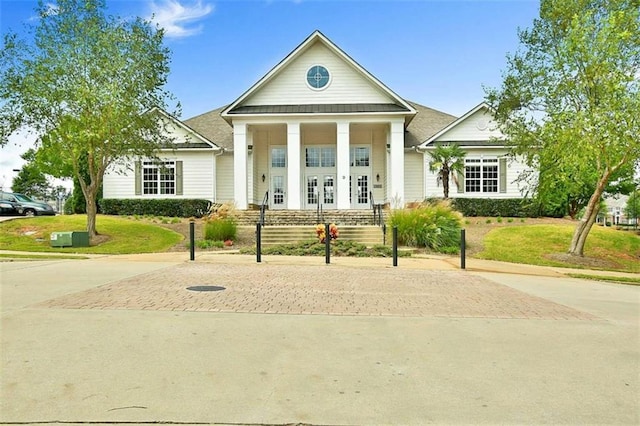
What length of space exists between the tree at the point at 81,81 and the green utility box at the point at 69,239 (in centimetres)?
264

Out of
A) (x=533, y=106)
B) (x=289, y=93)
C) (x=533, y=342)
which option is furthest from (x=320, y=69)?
(x=533, y=342)

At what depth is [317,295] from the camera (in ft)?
29.2

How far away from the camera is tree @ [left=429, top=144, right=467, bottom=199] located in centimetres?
2750

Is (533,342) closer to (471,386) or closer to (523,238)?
(471,386)

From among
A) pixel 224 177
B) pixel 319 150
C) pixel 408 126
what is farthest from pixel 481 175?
pixel 224 177

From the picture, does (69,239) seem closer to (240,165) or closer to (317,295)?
(240,165)

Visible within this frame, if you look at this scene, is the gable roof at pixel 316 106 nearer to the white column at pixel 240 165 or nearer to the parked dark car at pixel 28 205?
the white column at pixel 240 165

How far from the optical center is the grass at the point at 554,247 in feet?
60.9

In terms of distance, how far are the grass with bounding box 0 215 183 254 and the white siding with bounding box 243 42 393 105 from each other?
992cm

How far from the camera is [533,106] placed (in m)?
20.1

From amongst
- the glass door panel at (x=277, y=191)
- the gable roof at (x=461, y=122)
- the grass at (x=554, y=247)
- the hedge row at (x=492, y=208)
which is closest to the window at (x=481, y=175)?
the gable roof at (x=461, y=122)

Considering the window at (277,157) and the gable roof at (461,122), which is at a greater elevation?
the gable roof at (461,122)

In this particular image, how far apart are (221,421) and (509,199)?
28.5 metres

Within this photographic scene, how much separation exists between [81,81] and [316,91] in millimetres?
13276
